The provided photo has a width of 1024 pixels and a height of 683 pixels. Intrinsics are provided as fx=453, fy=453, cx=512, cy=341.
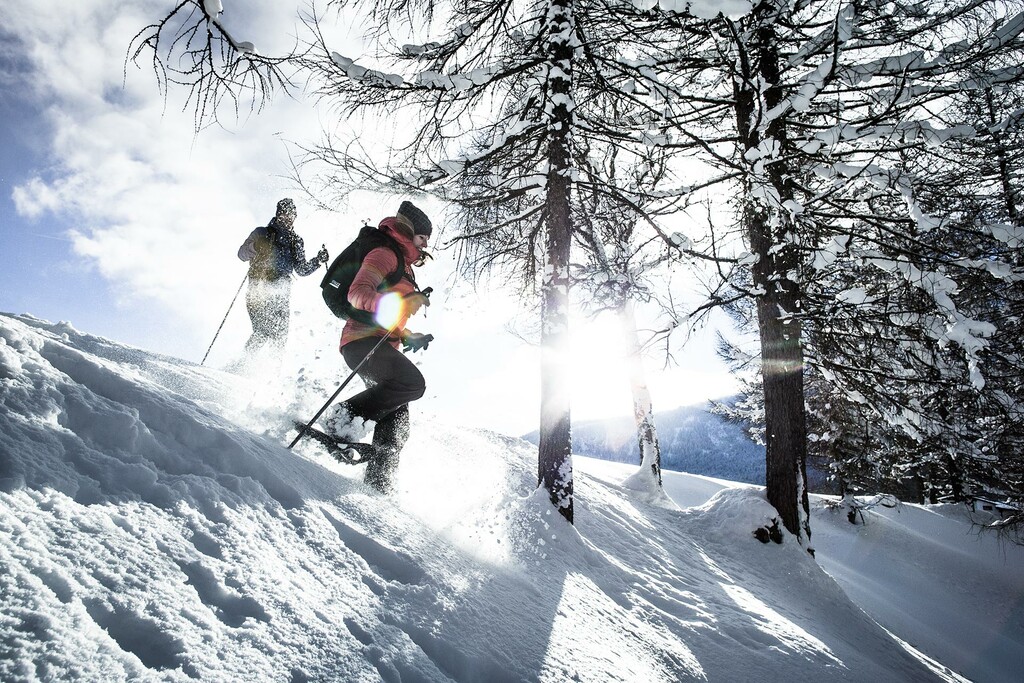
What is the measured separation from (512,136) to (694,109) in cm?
279

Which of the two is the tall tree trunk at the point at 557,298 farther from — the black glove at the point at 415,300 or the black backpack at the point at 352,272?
the black backpack at the point at 352,272

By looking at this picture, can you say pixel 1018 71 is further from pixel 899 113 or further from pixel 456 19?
pixel 456 19

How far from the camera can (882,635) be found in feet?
14.5

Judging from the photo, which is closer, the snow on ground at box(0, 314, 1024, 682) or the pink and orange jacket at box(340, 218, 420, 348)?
the snow on ground at box(0, 314, 1024, 682)

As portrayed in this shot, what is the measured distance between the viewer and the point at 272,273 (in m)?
5.84

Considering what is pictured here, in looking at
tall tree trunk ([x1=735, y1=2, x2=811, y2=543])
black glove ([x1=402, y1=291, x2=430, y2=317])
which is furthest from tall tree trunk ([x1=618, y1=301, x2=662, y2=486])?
black glove ([x1=402, y1=291, x2=430, y2=317])

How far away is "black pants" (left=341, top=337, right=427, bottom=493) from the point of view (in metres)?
3.15

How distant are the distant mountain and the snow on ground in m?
50.5

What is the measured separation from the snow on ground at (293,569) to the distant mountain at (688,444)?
1987 inches

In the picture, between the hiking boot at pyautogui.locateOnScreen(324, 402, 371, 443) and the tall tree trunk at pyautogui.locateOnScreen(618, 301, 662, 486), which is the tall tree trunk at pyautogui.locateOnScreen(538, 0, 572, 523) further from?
the tall tree trunk at pyautogui.locateOnScreen(618, 301, 662, 486)

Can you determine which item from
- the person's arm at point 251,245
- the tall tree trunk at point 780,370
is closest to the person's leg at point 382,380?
the person's arm at point 251,245

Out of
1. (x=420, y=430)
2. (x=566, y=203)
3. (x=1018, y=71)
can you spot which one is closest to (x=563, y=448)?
(x=420, y=430)

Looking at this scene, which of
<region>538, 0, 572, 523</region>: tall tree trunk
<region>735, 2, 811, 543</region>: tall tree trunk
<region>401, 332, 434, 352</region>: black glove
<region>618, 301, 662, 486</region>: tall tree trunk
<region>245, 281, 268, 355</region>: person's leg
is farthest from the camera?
<region>618, 301, 662, 486</region>: tall tree trunk

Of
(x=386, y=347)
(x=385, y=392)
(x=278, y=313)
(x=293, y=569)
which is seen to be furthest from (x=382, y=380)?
(x=278, y=313)
